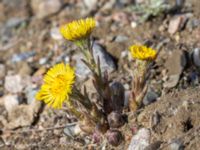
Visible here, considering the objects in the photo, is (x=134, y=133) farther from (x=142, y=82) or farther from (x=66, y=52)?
(x=66, y=52)

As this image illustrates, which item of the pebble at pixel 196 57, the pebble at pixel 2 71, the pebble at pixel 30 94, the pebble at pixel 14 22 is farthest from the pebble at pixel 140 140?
the pebble at pixel 14 22

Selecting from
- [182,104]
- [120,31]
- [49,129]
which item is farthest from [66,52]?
[182,104]

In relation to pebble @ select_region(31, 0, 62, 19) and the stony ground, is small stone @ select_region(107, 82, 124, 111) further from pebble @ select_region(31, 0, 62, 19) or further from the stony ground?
pebble @ select_region(31, 0, 62, 19)

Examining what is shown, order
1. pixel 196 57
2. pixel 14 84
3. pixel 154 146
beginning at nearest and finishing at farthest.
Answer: pixel 154 146
pixel 196 57
pixel 14 84

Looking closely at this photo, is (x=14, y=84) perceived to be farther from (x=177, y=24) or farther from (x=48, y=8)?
(x=177, y=24)

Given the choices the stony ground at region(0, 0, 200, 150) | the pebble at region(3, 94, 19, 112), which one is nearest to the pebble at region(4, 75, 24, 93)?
the stony ground at region(0, 0, 200, 150)

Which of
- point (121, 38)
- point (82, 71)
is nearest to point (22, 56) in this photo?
point (82, 71)
